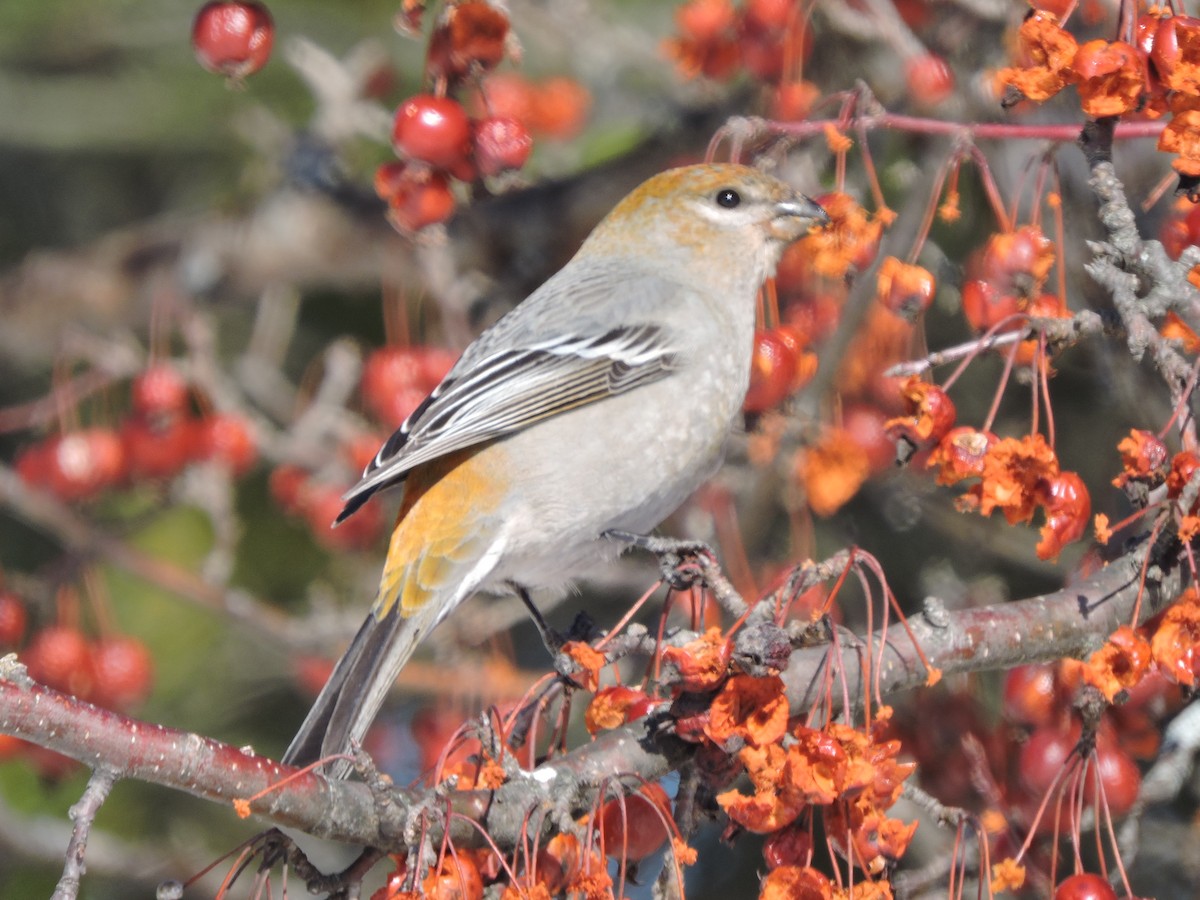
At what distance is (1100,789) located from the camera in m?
2.54

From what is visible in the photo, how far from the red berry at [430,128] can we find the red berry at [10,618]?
179 centimetres

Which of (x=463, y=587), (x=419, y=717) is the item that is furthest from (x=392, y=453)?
(x=419, y=717)

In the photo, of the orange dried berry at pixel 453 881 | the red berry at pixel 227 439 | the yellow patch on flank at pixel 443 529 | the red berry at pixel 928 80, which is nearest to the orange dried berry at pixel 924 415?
the orange dried berry at pixel 453 881

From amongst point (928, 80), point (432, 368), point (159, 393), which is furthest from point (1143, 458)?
point (159, 393)

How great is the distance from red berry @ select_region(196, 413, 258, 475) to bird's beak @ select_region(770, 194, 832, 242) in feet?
5.68

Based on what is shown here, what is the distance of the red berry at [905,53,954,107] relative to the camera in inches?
143

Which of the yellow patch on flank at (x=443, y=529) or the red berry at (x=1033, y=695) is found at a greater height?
the yellow patch on flank at (x=443, y=529)

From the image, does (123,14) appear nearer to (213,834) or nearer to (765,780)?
(213,834)

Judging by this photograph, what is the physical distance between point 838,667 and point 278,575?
3.34m

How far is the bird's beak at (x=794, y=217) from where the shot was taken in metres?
3.50

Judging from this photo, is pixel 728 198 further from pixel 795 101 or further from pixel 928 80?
pixel 928 80

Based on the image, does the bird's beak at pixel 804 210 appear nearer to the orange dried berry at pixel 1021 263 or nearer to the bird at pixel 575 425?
the bird at pixel 575 425

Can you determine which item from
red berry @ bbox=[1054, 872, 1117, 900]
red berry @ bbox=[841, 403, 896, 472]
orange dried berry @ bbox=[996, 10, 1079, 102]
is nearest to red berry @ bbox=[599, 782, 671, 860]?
red berry @ bbox=[1054, 872, 1117, 900]

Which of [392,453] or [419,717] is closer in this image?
[392,453]
